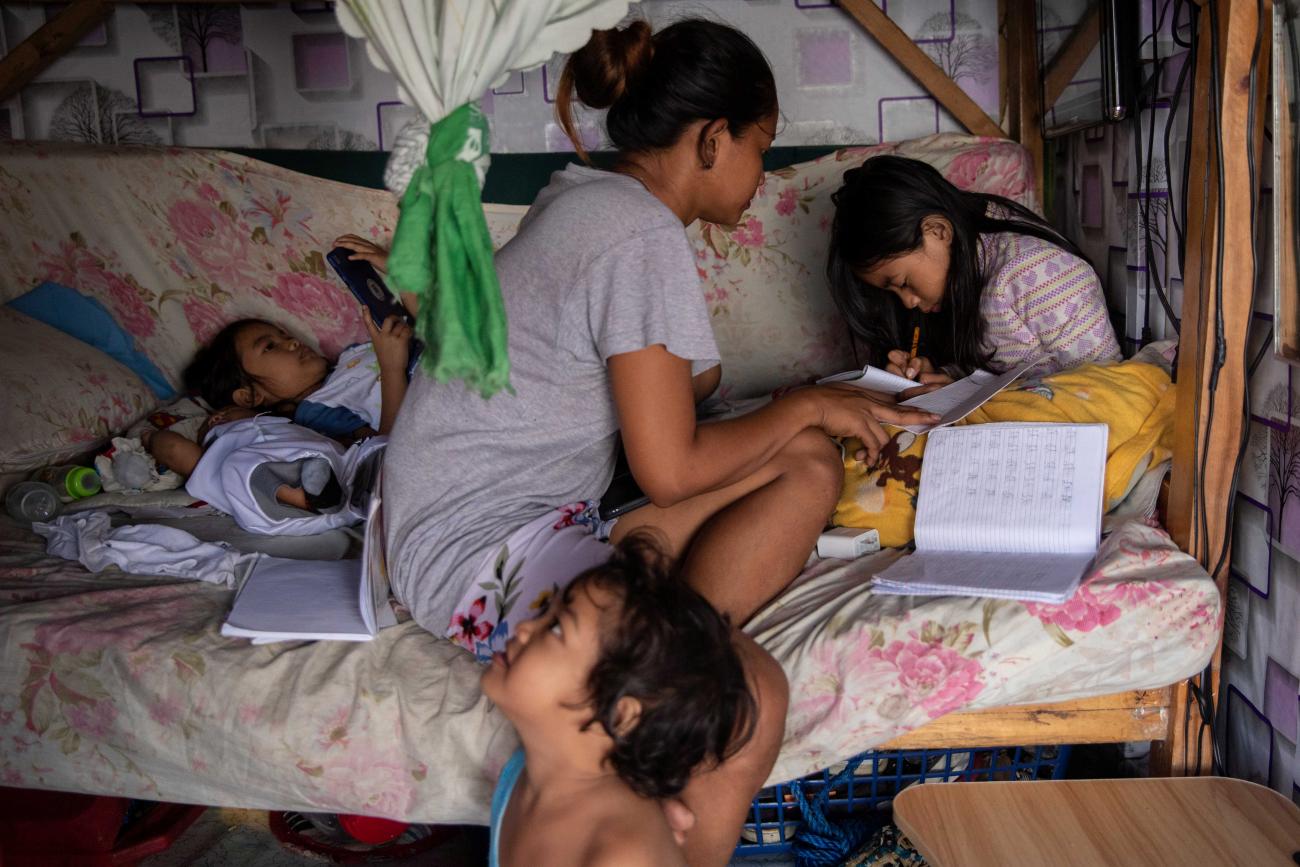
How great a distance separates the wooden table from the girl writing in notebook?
68 cm

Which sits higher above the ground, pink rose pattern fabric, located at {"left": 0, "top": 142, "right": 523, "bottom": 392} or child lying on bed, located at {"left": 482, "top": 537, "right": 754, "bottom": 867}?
pink rose pattern fabric, located at {"left": 0, "top": 142, "right": 523, "bottom": 392}

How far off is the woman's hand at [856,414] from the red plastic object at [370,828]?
85 centimetres

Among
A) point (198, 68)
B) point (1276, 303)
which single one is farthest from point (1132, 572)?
point (198, 68)

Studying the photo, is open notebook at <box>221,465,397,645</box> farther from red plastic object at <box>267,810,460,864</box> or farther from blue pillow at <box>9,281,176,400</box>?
blue pillow at <box>9,281,176,400</box>

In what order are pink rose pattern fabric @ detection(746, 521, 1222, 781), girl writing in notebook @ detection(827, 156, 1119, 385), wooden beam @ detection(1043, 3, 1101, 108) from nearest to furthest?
pink rose pattern fabric @ detection(746, 521, 1222, 781)
girl writing in notebook @ detection(827, 156, 1119, 385)
wooden beam @ detection(1043, 3, 1101, 108)

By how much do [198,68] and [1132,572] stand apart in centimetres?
230

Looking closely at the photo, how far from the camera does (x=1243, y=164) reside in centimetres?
129

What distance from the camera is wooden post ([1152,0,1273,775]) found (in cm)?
128

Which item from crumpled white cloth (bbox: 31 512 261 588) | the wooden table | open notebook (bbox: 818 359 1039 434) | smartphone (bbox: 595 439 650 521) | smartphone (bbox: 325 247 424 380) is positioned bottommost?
the wooden table

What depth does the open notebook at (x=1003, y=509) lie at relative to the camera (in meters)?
1.34

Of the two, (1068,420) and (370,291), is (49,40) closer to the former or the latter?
(370,291)

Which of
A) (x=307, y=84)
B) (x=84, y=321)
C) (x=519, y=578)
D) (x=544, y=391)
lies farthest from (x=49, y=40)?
(x=519, y=578)

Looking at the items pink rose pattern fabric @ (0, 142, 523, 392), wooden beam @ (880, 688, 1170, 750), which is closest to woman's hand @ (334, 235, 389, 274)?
pink rose pattern fabric @ (0, 142, 523, 392)

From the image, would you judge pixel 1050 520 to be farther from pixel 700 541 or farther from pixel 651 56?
pixel 651 56
